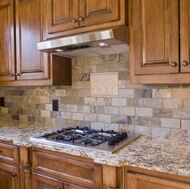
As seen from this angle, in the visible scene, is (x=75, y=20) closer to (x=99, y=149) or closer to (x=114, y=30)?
(x=114, y=30)

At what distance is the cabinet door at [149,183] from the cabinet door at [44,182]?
512 millimetres

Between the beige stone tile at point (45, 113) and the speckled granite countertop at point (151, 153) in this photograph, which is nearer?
the speckled granite countertop at point (151, 153)

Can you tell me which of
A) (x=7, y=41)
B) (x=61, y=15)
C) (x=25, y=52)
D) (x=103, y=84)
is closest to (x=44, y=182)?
(x=103, y=84)

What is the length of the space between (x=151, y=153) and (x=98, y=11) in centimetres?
104

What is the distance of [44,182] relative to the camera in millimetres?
1420

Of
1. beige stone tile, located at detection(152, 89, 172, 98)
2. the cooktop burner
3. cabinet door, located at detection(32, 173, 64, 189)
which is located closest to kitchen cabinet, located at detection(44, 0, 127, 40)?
beige stone tile, located at detection(152, 89, 172, 98)

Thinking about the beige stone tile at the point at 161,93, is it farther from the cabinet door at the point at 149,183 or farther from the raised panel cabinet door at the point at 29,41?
the raised panel cabinet door at the point at 29,41

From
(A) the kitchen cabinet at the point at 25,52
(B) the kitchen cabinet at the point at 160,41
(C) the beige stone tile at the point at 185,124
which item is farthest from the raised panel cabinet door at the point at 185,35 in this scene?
(A) the kitchen cabinet at the point at 25,52

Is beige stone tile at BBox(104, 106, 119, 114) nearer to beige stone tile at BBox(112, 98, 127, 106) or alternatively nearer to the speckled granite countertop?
beige stone tile at BBox(112, 98, 127, 106)

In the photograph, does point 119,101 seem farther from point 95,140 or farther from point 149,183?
point 149,183

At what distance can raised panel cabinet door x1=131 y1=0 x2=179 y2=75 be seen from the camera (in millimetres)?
A: 1177

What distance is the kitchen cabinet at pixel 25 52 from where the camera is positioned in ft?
5.80

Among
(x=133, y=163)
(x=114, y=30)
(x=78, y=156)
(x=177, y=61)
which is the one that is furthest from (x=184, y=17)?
(x=78, y=156)

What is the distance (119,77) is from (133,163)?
0.86 m
